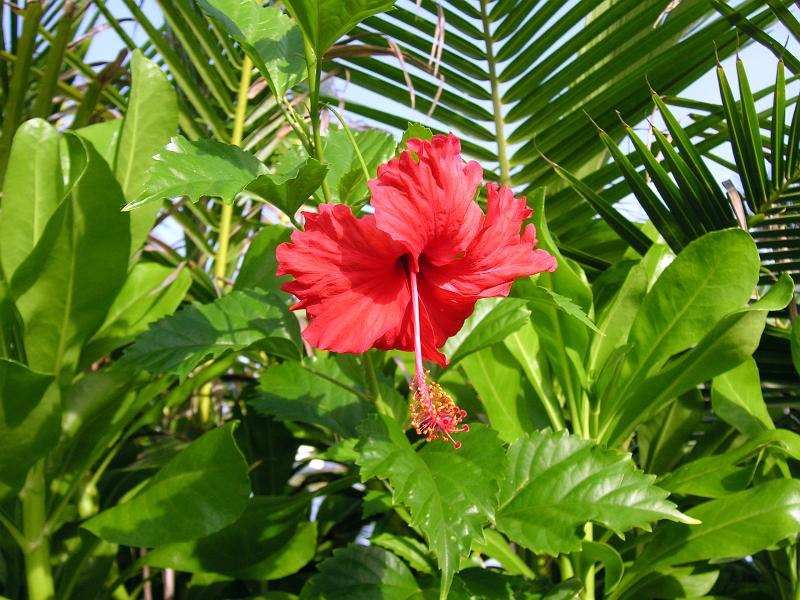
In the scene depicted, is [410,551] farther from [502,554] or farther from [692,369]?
[692,369]

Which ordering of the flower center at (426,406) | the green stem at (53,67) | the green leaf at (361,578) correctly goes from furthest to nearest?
1. the green stem at (53,67)
2. the green leaf at (361,578)
3. the flower center at (426,406)

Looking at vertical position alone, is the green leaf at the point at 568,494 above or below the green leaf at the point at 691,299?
below

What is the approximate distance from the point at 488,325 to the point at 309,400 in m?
0.27

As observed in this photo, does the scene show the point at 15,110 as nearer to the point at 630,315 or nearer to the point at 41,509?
the point at 41,509

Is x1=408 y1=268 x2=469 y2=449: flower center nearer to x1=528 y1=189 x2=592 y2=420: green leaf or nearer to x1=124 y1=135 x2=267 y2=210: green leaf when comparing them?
x1=124 y1=135 x2=267 y2=210: green leaf

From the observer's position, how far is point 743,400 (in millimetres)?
966

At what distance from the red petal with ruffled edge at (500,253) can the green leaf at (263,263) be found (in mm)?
455

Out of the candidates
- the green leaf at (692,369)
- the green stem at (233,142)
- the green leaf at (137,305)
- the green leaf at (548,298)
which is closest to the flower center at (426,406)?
the green leaf at (548,298)

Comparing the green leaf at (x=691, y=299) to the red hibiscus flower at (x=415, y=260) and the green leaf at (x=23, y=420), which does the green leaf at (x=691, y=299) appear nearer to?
the red hibiscus flower at (x=415, y=260)

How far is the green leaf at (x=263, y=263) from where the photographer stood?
109 centimetres

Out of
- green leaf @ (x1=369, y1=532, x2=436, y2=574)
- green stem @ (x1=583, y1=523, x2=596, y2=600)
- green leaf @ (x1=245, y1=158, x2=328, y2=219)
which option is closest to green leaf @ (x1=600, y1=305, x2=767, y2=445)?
green stem @ (x1=583, y1=523, x2=596, y2=600)

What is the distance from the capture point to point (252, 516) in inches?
38.2

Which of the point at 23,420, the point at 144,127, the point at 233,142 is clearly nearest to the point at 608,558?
the point at 23,420

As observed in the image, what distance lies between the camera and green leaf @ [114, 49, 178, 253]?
107 centimetres
